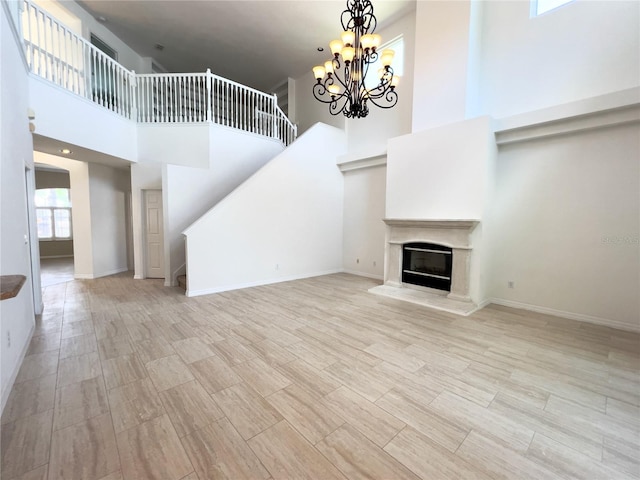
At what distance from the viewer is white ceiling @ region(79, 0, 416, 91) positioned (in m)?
5.45

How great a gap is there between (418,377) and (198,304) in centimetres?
344

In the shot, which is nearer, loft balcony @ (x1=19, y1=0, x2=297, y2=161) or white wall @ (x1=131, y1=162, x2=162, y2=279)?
loft balcony @ (x1=19, y1=0, x2=297, y2=161)

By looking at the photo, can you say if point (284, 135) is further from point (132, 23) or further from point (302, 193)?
point (132, 23)

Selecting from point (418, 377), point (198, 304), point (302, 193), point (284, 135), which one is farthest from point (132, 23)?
point (418, 377)

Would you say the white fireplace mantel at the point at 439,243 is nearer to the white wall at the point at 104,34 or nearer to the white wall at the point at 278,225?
the white wall at the point at 278,225

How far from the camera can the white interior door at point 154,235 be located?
6.07m

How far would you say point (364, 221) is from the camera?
6.57 metres

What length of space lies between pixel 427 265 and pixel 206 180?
16.6 ft

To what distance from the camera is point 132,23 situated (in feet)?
20.0

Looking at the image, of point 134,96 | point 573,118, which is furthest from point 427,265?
point 134,96

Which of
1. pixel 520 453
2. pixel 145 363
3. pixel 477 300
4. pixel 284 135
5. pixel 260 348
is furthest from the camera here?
pixel 284 135

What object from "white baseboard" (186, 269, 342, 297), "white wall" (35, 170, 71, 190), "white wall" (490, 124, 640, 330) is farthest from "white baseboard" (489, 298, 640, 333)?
"white wall" (35, 170, 71, 190)

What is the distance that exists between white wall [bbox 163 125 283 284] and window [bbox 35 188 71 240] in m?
7.39

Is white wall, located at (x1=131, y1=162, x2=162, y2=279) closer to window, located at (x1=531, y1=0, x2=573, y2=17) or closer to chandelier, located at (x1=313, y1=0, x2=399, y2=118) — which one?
chandelier, located at (x1=313, y1=0, x2=399, y2=118)
